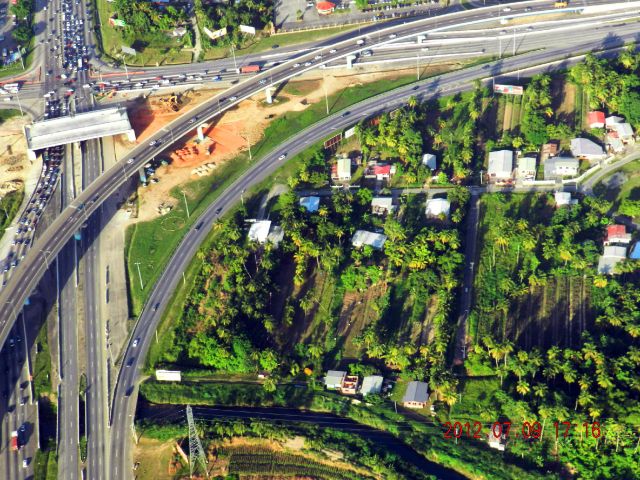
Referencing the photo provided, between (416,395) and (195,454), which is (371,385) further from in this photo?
(195,454)

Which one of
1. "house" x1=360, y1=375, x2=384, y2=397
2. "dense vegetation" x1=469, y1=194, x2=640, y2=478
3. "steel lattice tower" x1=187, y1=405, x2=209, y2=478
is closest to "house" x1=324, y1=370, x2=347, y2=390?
"house" x1=360, y1=375, x2=384, y2=397

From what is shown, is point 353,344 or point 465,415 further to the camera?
point 353,344

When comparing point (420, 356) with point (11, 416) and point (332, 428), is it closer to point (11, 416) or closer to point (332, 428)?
point (332, 428)

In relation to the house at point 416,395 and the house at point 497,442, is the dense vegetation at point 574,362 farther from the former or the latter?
the house at point 416,395

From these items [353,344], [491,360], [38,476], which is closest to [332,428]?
[353,344]
